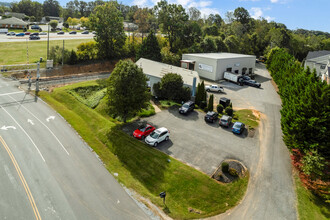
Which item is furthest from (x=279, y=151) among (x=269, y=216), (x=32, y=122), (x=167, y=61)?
(x=167, y=61)

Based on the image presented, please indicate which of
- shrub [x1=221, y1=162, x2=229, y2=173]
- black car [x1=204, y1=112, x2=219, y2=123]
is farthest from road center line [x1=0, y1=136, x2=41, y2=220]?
black car [x1=204, y1=112, x2=219, y2=123]

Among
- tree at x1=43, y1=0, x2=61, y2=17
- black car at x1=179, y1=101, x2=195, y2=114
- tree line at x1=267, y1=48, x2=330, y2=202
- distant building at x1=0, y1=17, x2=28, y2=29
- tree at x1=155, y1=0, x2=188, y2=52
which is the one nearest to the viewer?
tree line at x1=267, y1=48, x2=330, y2=202

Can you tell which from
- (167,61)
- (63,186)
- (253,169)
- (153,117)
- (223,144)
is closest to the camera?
(63,186)

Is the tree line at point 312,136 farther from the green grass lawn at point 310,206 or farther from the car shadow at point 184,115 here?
the car shadow at point 184,115

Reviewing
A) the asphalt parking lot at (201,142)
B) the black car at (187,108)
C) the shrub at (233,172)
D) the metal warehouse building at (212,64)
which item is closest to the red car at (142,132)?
the asphalt parking lot at (201,142)

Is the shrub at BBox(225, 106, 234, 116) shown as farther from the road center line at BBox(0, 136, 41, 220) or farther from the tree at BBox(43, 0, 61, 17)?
the tree at BBox(43, 0, 61, 17)

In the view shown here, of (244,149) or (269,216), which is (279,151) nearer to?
(244,149)
